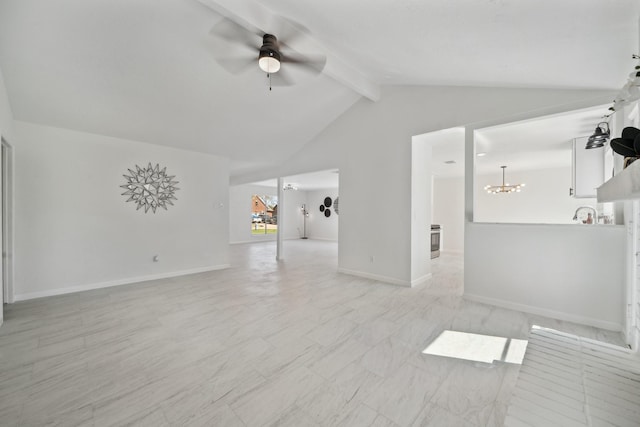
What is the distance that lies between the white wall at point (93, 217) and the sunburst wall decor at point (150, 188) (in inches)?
4.6

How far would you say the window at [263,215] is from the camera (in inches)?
447

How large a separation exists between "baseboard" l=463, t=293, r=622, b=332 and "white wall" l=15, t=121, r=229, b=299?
5.21m

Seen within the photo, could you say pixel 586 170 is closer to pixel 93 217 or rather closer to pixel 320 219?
pixel 93 217

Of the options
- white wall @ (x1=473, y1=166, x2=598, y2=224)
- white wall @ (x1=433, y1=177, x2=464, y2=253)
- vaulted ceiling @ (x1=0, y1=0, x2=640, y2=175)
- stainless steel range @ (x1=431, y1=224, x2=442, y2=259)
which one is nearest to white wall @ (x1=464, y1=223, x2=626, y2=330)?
vaulted ceiling @ (x1=0, y1=0, x2=640, y2=175)

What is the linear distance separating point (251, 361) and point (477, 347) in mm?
2035

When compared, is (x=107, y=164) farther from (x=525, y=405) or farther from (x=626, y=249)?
(x=626, y=249)

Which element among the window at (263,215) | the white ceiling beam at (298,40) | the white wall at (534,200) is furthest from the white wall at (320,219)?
the white ceiling beam at (298,40)

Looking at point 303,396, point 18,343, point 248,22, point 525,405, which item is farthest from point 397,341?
point 18,343

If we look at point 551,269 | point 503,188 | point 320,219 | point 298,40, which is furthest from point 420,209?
point 320,219

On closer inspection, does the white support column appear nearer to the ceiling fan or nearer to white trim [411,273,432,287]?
white trim [411,273,432,287]

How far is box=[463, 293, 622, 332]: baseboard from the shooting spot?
8.63ft

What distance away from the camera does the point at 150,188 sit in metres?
4.70

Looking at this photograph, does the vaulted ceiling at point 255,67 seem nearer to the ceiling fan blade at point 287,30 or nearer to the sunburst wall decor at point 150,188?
the ceiling fan blade at point 287,30

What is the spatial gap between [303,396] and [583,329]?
3.10 metres
